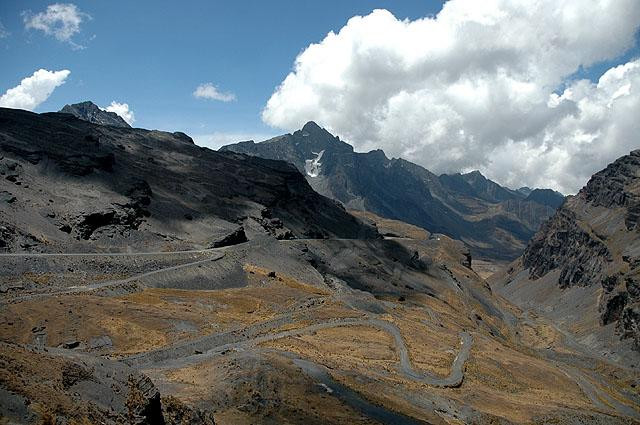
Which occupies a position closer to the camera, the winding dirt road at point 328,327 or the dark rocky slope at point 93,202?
the winding dirt road at point 328,327

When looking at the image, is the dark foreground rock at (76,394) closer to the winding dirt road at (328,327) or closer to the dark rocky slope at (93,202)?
the winding dirt road at (328,327)

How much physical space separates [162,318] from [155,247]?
5395cm

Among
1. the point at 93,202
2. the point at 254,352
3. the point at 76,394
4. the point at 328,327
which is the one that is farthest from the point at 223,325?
the point at 93,202

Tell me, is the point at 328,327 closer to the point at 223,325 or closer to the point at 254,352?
the point at 223,325

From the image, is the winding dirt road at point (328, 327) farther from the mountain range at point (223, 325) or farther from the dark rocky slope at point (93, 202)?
the dark rocky slope at point (93, 202)

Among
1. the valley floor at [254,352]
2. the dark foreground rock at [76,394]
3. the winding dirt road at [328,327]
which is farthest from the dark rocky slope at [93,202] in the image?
the dark foreground rock at [76,394]

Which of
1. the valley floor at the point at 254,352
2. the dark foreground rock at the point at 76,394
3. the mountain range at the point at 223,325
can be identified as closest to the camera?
the dark foreground rock at the point at 76,394

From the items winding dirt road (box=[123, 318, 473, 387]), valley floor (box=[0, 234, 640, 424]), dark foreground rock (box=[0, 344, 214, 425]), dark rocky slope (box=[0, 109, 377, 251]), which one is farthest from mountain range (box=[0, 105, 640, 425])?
dark rocky slope (box=[0, 109, 377, 251])

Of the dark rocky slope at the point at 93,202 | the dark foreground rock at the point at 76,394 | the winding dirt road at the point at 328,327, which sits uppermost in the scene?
the dark rocky slope at the point at 93,202

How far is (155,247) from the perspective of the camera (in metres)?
125

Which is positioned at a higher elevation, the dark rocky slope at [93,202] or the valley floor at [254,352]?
the dark rocky slope at [93,202]

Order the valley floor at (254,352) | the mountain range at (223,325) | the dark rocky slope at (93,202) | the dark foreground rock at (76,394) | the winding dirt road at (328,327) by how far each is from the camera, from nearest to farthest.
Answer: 1. the dark foreground rock at (76,394)
2. the valley floor at (254,352)
3. the mountain range at (223,325)
4. the winding dirt road at (328,327)
5. the dark rocky slope at (93,202)

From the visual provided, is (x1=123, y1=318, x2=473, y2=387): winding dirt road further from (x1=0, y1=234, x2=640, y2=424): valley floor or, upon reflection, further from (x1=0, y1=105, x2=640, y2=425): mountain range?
(x1=0, y1=105, x2=640, y2=425): mountain range

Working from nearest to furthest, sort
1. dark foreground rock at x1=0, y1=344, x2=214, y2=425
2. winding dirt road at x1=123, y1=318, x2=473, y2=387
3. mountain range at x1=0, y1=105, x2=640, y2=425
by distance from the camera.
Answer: dark foreground rock at x1=0, y1=344, x2=214, y2=425, mountain range at x1=0, y1=105, x2=640, y2=425, winding dirt road at x1=123, y1=318, x2=473, y2=387
